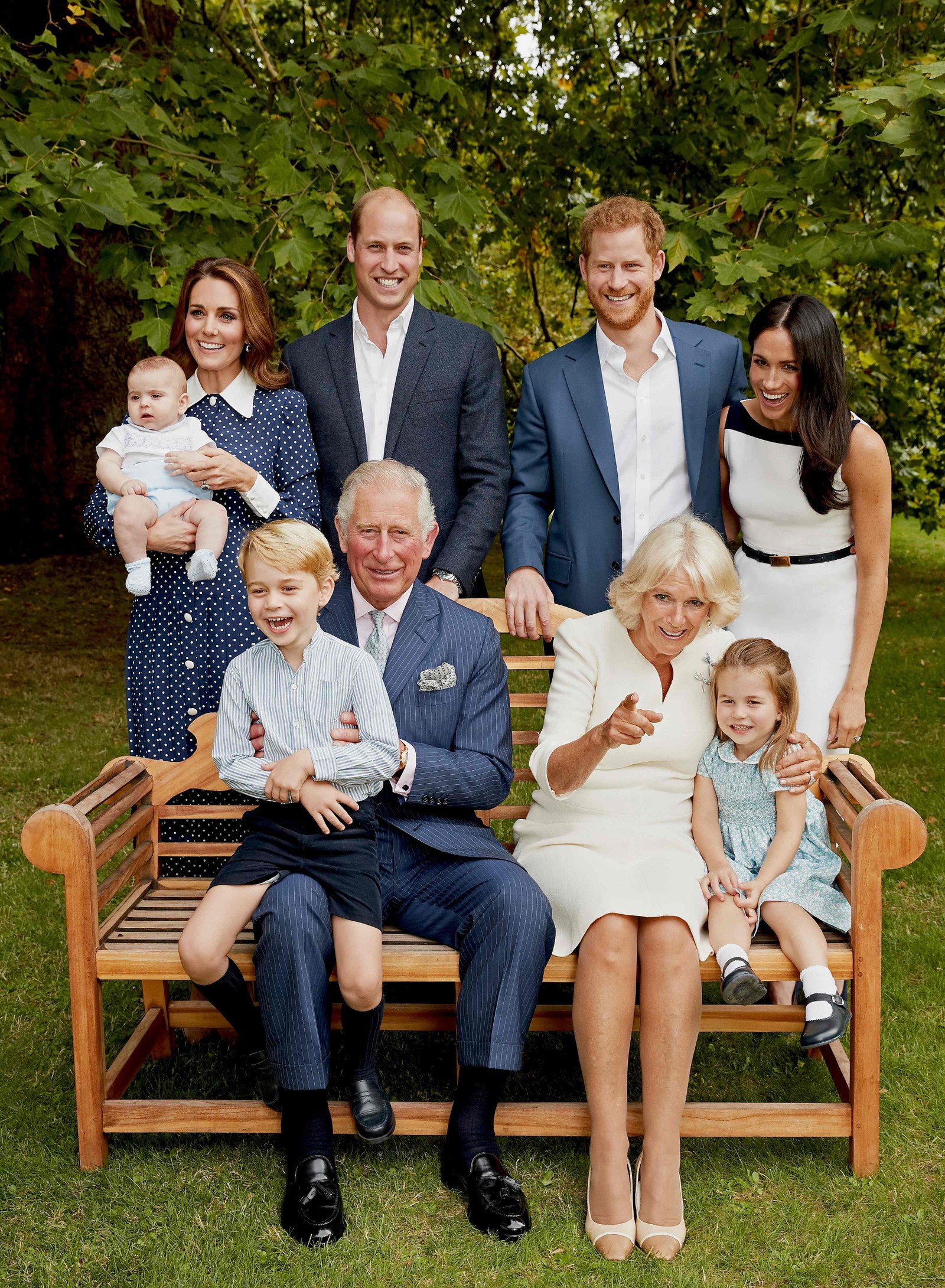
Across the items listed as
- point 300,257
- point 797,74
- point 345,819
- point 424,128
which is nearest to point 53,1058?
point 345,819

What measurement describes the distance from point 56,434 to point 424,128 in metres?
6.62

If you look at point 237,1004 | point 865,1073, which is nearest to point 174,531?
point 237,1004

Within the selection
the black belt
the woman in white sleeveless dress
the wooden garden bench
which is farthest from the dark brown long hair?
the wooden garden bench

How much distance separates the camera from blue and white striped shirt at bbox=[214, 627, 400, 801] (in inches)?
121

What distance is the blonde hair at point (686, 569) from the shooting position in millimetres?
3219

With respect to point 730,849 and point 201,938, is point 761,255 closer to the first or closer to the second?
point 730,849

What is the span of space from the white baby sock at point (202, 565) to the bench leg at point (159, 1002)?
120 centimetres

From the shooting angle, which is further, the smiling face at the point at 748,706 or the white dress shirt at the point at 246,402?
the white dress shirt at the point at 246,402

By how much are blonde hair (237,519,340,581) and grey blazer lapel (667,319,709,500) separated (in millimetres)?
1323

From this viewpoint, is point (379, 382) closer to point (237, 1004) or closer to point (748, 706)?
point (748, 706)

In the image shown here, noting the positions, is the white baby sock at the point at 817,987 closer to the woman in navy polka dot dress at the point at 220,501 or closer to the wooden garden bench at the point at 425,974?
the wooden garden bench at the point at 425,974

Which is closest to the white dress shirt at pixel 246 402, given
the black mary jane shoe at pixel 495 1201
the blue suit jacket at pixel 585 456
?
the blue suit jacket at pixel 585 456

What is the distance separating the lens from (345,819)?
10.0 feet

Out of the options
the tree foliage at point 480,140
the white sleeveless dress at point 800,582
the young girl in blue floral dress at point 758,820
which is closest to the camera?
the young girl in blue floral dress at point 758,820
